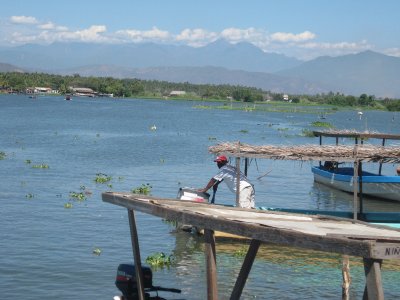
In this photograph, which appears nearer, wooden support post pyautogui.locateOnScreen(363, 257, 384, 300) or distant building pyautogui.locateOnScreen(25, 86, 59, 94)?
wooden support post pyautogui.locateOnScreen(363, 257, 384, 300)

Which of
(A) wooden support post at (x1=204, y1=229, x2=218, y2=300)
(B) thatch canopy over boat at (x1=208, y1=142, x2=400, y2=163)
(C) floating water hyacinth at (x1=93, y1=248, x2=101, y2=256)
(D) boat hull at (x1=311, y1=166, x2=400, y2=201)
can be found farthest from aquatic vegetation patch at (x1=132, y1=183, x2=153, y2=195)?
(A) wooden support post at (x1=204, y1=229, x2=218, y2=300)

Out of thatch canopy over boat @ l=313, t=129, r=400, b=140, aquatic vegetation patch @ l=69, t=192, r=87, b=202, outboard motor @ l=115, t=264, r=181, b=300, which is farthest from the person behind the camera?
thatch canopy over boat @ l=313, t=129, r=400, b=140

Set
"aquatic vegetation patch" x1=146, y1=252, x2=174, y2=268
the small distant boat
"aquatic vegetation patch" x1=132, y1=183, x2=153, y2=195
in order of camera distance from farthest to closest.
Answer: "aquatic vegetation patch" x1=132, y1=183, x2=153, y2=195 < the small distant boat < "aquatic vegetation patch" x1=146, y1=252, x2=174, y2=268

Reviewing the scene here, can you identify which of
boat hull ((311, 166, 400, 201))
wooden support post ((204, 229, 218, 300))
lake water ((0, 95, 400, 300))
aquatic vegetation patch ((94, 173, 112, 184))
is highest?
wooden support post ((204, 229, 218, 300))

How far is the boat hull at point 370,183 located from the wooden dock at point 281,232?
1884 cm

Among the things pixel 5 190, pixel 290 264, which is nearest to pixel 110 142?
pixel 5 190

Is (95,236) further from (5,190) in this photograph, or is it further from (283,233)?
(283,233)

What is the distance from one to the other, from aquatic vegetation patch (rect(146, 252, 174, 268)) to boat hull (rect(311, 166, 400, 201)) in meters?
12.7

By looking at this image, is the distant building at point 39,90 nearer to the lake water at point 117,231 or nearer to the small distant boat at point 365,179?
the lake water at point 117,231

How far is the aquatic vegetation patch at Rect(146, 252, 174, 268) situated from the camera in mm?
16781

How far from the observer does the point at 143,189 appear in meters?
27.6

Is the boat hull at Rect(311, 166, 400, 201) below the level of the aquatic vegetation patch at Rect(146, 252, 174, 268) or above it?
above

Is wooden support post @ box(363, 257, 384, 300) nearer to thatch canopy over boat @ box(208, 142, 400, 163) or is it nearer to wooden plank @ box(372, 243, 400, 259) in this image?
wooden plank @ box(372, 243, 400, 259)

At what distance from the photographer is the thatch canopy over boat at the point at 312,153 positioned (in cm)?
1916
